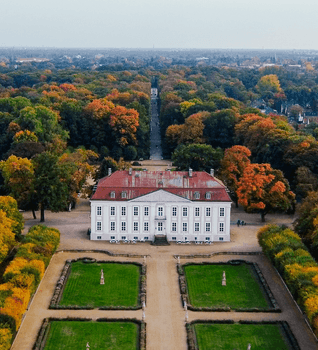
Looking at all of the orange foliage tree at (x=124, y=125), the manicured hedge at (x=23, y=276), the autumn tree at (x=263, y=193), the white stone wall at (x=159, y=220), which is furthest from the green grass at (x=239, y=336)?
the orange foliage tree at (x=124, y=125)

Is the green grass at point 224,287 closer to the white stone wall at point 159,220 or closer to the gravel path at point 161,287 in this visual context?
the gravel path at point 161,287

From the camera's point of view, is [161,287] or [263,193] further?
[263,193]

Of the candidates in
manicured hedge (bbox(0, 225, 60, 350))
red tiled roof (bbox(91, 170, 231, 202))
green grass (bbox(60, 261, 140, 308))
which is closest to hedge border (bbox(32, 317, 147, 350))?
manicured hedge (bbox(0, 225, 60, 350))

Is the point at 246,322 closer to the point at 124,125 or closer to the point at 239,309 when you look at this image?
the point at 239,309

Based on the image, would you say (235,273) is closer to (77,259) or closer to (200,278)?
(200,278)

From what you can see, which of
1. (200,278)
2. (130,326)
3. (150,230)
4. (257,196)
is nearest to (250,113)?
(257,196)

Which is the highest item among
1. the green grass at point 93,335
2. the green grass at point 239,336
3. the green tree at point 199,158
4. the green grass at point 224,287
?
the green tree at point 199,158

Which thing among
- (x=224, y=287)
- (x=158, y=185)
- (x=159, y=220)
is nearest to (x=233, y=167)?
(x=158, y=185)
